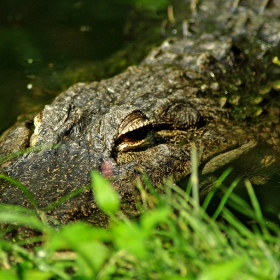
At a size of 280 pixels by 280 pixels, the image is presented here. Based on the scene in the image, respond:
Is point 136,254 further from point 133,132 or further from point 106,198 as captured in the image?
point 133,132

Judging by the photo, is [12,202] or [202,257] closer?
[202,257]

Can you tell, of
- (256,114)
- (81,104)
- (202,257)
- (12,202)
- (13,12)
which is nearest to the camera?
(202,257)

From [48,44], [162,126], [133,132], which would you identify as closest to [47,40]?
[48,44]

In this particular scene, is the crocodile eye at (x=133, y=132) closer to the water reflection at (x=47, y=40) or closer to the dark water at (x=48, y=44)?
the dark water at (x=48, y=44)

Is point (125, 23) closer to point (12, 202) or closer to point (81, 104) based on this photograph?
point (81, 104)

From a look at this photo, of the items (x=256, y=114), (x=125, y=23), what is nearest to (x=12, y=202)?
(x=256, y=114)

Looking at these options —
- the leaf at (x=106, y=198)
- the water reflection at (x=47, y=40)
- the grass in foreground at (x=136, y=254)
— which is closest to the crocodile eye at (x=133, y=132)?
the grass in foreground at (x=136, y=254)
